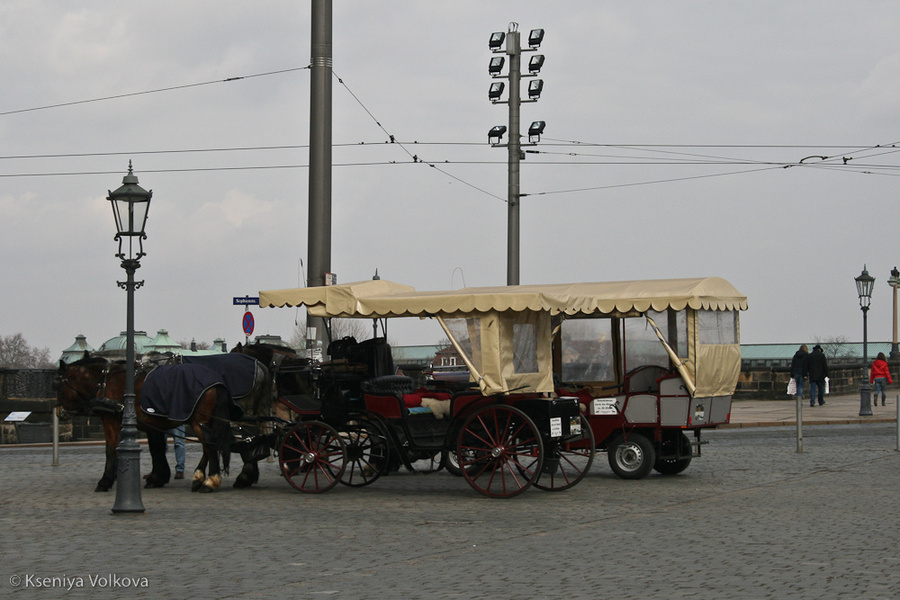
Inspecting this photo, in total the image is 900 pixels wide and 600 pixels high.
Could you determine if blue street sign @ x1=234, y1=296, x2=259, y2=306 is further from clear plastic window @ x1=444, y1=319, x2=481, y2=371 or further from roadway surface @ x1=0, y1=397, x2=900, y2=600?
clear plastic window @ x1=444, y1=319, x2=481, y2=371

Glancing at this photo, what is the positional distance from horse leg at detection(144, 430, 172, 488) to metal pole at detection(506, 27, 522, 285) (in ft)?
38.5

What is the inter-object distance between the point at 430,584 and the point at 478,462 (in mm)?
5279

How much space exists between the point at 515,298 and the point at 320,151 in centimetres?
641

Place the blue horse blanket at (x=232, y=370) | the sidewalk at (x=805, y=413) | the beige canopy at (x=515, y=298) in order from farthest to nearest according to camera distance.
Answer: the sidewalk at (x=805, y=413)
the blue horse blanket at (x=232, y=370)
the beige canopy at (x=515, y=298)

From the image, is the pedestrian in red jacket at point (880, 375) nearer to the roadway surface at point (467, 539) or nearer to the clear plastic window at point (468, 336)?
the roadway surface at point (467, 539)

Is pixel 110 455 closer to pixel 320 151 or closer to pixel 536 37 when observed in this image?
pixel 320 151

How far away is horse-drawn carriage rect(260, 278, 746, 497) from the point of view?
13461mm

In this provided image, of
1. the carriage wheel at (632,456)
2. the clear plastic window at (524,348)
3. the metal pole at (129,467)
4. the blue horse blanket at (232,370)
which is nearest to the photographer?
the metal pole at (129,467)

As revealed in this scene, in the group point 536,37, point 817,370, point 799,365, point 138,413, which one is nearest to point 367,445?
A: point 138,413

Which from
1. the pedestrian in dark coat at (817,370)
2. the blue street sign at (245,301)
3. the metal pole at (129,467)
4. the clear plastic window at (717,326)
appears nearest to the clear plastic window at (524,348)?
the clear plastic window at (717,326)

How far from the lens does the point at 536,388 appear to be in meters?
13.8

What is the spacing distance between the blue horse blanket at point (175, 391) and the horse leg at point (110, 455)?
88cm

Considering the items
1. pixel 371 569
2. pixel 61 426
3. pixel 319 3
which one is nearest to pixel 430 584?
pixel 371 569

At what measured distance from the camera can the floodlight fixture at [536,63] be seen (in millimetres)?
28062
